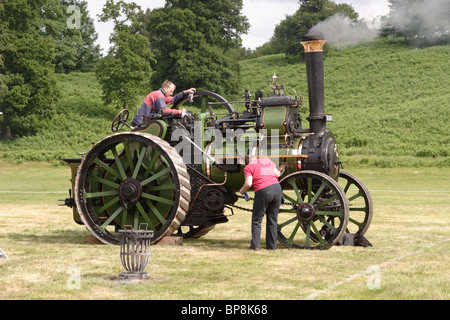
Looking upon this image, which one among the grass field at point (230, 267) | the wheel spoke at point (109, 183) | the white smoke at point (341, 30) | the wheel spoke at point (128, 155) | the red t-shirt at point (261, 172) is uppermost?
the white smoke at point (341, 30)

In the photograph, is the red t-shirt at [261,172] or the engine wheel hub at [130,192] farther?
the engine wheel hub at [130,192]

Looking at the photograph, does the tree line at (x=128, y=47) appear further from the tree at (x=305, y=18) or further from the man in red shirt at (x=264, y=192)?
the man in red shirt at (x=264, y=192)

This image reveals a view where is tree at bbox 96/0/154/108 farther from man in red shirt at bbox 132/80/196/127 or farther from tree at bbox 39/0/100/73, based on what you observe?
man in red shirt at bbox 132/80/196/127

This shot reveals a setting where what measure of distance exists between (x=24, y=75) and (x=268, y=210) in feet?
115

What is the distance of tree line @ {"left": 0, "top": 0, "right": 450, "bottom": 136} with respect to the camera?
41969mm

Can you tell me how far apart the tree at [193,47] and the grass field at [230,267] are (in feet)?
116

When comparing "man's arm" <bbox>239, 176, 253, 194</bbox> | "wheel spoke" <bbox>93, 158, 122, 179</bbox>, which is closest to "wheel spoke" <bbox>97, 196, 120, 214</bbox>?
"wheel spoke" <bbox>93, 158, 122, 179</bbox>

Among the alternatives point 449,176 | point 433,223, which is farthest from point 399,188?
point 433,223

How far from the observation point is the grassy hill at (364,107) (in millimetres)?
38250

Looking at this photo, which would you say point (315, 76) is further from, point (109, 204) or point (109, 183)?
point (109, 204)

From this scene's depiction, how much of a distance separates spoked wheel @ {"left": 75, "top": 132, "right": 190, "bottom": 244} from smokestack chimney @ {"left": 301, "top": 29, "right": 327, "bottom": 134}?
2191 mm

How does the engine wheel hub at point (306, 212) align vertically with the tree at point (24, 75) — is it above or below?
below

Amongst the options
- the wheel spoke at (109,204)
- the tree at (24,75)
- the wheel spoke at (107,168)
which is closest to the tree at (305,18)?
the tree at (24,75)

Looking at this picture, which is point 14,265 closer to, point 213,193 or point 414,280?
point 213,193
